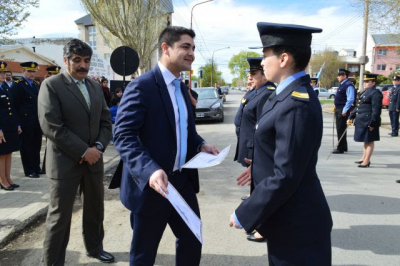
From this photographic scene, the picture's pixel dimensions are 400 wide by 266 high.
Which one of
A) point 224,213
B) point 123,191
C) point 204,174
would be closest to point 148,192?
point 123,191

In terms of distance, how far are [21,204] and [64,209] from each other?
2.37 metres

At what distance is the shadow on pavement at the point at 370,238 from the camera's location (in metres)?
3.38

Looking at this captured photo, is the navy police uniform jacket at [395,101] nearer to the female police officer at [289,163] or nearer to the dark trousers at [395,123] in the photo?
the dark trousers at [395,123]

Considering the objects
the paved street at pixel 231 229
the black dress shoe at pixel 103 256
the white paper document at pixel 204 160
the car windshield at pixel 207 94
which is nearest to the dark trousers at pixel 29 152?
the paved street at pixel 231 229

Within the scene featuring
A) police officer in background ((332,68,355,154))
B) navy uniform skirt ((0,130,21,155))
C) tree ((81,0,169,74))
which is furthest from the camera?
tree ((81,0,169,74))

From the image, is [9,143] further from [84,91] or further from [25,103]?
[84,91]

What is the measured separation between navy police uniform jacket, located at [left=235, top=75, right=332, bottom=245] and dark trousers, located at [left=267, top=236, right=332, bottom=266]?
4 cm

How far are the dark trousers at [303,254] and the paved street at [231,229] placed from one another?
1543 mm

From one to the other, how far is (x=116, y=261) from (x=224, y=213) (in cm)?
170

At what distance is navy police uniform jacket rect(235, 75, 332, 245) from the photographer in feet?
4.84

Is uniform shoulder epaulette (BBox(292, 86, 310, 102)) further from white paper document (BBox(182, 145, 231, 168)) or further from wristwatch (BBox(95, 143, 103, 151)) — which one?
wristwatch (BBox(95, 143, 103, 151))

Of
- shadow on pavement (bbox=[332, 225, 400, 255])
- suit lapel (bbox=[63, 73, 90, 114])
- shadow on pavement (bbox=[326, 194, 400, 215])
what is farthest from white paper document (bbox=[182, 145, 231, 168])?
shadow on pavement (bbox=[326, 194, 400, 215])

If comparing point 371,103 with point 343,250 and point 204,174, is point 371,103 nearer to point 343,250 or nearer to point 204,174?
point 204,174

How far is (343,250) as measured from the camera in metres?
3.34
